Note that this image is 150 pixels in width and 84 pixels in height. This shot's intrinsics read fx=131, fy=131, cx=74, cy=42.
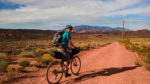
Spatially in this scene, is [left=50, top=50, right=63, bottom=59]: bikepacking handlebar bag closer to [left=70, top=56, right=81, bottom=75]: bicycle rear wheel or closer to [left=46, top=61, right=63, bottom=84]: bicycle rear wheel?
[left=46, top=61, right=63, bottom=84]: bicycle rear wheel

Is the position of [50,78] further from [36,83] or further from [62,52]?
[62,52]

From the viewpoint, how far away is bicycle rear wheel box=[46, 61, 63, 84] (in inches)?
190

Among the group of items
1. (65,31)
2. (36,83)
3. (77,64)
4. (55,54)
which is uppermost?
(65,31)

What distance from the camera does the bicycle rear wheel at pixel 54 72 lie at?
4.83 m

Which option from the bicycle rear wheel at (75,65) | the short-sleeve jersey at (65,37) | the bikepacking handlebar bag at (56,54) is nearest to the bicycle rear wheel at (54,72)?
the bikepacking handlebar bag at (56,54)

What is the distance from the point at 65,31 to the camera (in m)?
5.16

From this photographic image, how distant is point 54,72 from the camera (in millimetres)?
4996

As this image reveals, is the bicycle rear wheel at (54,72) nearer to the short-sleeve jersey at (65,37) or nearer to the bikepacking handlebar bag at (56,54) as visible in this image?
the bikepacking handlebar bag at (56,54)

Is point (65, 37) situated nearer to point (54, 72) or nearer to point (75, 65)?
point (54, 72)

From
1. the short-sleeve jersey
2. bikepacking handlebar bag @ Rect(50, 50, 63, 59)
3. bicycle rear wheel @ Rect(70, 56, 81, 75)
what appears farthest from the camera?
bicycle rear wheel @ Rect(70, 56, 81, 75)

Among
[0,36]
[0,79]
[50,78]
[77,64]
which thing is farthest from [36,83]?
[0,36]

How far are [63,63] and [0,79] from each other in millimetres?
2672

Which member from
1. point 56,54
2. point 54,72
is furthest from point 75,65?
point 56,54

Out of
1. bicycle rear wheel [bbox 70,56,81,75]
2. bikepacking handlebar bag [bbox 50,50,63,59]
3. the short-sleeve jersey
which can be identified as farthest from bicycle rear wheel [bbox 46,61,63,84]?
bicycle rear wheel [bbox 70,56,81,75]
